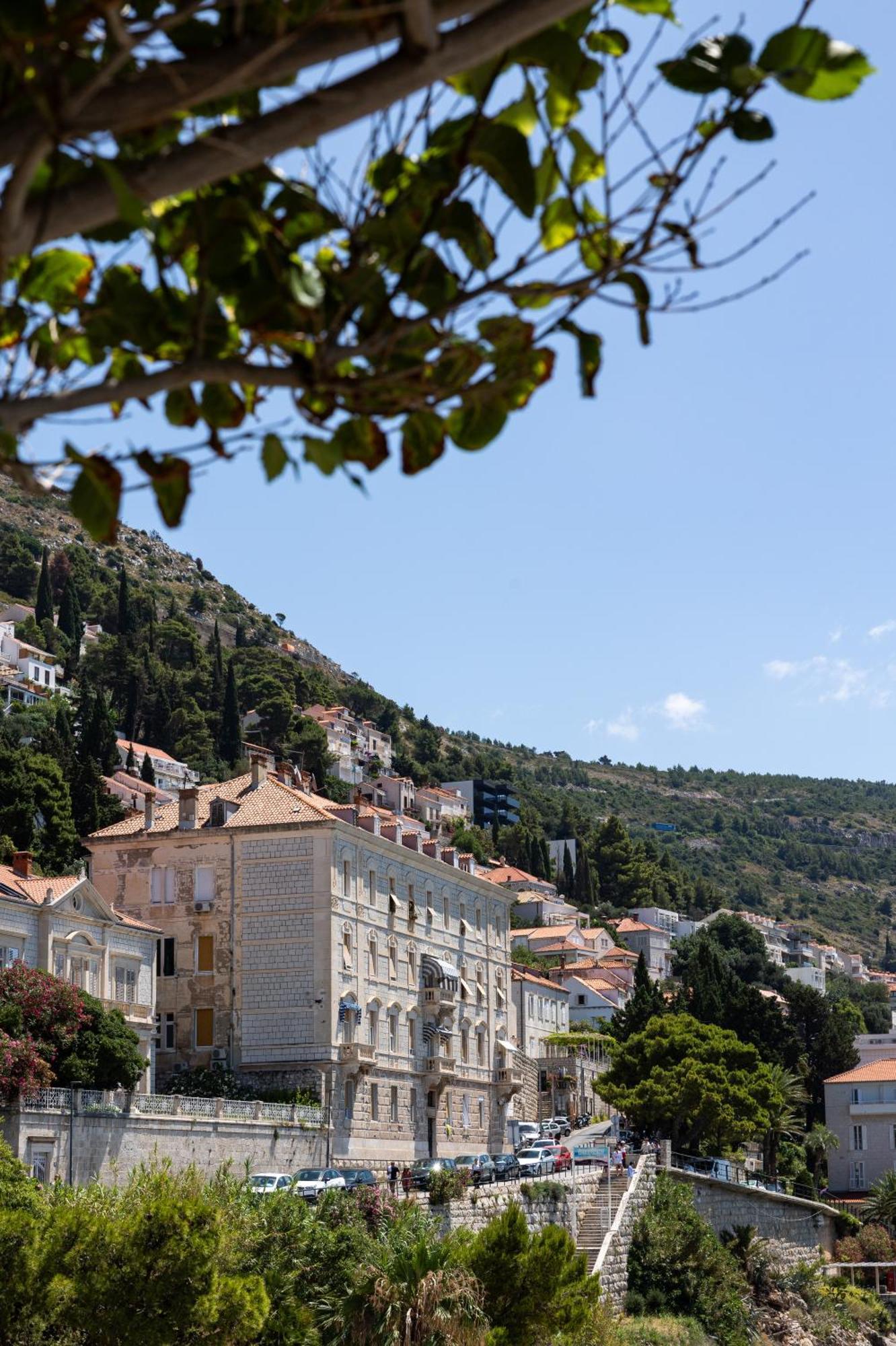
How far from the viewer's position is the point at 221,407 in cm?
575

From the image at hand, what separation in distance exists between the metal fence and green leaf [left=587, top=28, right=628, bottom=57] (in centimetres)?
3287

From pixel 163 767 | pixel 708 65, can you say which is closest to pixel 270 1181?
pixel 708 65

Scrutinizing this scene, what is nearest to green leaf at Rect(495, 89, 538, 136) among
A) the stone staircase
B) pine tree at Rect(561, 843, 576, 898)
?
the stone staircase

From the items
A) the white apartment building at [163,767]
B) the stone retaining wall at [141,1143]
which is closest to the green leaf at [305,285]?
the stone retaining wall at [141,1143]

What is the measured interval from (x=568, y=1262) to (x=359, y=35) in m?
32.8

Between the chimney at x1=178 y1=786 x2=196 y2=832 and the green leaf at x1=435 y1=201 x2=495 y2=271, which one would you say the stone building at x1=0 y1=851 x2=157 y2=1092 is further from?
the green leaf at x1=435 y1=201 x2=495 y2=271

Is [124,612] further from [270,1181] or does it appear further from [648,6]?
[648,6]

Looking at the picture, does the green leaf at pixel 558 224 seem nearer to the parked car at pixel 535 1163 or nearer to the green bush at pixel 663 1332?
the green bush at pixel 663 1332

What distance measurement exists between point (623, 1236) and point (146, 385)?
155ft

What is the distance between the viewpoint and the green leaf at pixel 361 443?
565 centimetres

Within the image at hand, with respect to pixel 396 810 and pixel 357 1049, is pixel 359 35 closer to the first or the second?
pixel 357 1049

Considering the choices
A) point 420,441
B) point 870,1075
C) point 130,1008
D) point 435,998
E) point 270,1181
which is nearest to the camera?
point 420,441

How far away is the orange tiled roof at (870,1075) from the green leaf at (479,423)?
261ft

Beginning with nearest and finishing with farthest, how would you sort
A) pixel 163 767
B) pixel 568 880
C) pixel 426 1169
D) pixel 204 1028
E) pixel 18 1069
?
1. pixel 18 1069
2. pixel 426 1169
3. pixel 204 1028
4. pixel 163 767
5. pixel 568 880
